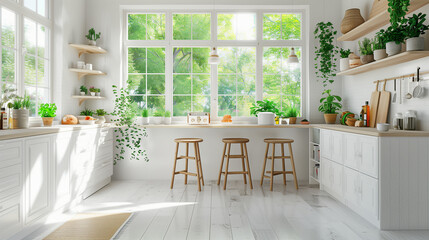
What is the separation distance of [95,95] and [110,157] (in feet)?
3.31

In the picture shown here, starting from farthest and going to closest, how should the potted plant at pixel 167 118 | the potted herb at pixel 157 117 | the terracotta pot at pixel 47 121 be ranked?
the potted herb at pixel 157 117 < the potted plant at pixel 167 118 < the terracotta pot at pixel 47 121

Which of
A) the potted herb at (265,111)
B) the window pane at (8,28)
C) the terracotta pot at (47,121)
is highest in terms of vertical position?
the window pane at (8,28)

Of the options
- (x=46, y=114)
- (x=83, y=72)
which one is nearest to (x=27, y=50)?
(x=46, y=114)

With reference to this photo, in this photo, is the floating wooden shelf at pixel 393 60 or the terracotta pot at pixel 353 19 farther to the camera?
the terracotta pot at pixel 353 19

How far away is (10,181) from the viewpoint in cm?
240

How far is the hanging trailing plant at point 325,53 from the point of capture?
4.77 meters

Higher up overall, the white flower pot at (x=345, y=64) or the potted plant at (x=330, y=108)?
the white flower pot at (x=345, y=64)

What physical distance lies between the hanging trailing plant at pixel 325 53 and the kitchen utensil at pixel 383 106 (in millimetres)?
1047

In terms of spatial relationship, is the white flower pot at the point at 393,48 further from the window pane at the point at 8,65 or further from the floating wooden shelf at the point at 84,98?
the window pane at the point at 8,65

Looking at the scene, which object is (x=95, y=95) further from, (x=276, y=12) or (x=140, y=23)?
(x=276, y=12)

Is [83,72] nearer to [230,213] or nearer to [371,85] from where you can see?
[230,213]

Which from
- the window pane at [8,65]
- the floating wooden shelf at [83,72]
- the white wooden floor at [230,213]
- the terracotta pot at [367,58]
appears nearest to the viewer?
the white wooden floor at [230,213]

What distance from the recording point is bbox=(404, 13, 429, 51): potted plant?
2951mm

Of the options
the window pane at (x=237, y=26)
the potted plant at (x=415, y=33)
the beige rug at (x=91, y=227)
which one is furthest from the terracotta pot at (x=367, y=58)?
the beige rug at (x=91, y=227)
